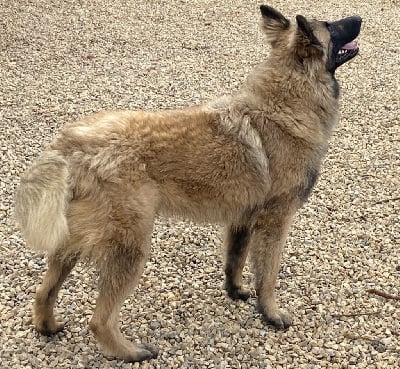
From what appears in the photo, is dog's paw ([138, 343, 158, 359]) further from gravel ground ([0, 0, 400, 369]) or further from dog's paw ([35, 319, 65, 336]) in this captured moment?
dog's paw ([35, 319, 65, 336])

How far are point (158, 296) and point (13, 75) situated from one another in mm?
5187

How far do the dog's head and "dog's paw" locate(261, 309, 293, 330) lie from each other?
64.4 inches

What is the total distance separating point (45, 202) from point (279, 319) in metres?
1.75

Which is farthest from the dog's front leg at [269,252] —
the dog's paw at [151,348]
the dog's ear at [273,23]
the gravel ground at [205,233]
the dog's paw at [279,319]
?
the dog's ear at [273,23]

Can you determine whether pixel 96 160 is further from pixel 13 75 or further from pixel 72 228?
pixel 13 75

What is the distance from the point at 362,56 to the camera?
8336mm

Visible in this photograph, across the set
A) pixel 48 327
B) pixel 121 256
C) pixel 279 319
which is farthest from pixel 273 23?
pixel 48 327

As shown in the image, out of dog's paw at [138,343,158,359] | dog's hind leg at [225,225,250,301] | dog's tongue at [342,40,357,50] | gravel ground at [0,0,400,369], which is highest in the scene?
dog's tongue at [342,40,357,50]


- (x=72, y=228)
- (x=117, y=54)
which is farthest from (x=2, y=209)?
(x=117, y=54)

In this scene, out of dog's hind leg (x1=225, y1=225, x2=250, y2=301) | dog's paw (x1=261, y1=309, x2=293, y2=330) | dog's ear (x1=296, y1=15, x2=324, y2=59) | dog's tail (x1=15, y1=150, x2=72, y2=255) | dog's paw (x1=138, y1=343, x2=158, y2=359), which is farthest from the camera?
dog's hind leg (x1=225, y1=225, x2=250, y2=301)

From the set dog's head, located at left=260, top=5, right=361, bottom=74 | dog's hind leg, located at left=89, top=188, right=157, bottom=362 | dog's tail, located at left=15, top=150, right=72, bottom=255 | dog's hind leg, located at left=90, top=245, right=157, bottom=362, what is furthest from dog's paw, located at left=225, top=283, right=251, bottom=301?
dog's head, located at left=260, top=5, right=361, bottom=74

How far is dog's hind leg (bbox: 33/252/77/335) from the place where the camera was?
3273 millimetres

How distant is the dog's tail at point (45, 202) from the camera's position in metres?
2.81

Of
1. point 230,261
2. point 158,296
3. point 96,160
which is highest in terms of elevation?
point 96,160
